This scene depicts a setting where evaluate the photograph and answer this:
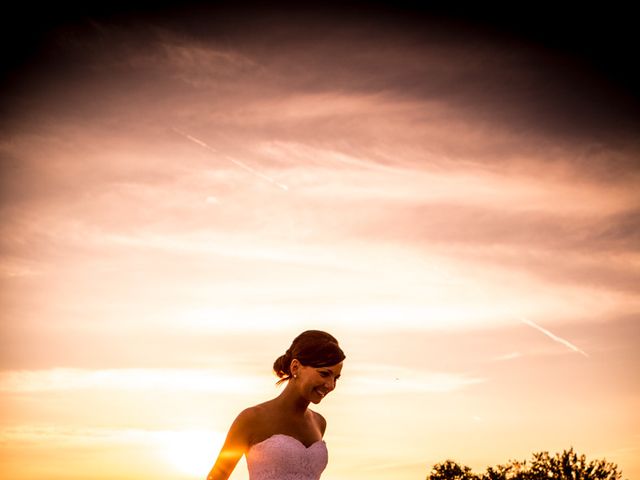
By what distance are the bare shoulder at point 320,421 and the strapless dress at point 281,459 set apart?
2.13 ft

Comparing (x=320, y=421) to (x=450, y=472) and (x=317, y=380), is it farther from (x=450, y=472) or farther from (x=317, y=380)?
(x=450, y=472)

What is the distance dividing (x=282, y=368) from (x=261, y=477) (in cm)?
113

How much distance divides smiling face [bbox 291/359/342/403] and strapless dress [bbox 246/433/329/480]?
1.71 ft

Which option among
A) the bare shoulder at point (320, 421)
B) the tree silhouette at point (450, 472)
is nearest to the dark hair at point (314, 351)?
the bare shoulder at point (320, 421)

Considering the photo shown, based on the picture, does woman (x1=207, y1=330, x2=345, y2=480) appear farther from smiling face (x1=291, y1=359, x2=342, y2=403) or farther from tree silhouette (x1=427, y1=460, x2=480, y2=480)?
tree silhouette (x1=427, y1=460, x2=480, y2=480)

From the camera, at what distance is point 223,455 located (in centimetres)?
816

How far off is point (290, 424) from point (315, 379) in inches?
28.3

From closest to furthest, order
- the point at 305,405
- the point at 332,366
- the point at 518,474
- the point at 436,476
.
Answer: the point at 332,366 < the point at 305,405 < the point at 518,474 < the point at 436,476

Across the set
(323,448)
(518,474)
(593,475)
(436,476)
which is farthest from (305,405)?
(436,476)

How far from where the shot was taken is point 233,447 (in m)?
8.23

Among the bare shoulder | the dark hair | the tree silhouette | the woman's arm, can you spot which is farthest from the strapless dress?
the tree silhouette

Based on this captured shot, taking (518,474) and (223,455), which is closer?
(223,455)

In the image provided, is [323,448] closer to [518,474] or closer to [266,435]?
[266,435]

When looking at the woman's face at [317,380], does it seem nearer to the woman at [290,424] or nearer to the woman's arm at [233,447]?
the woman at [290,424]
